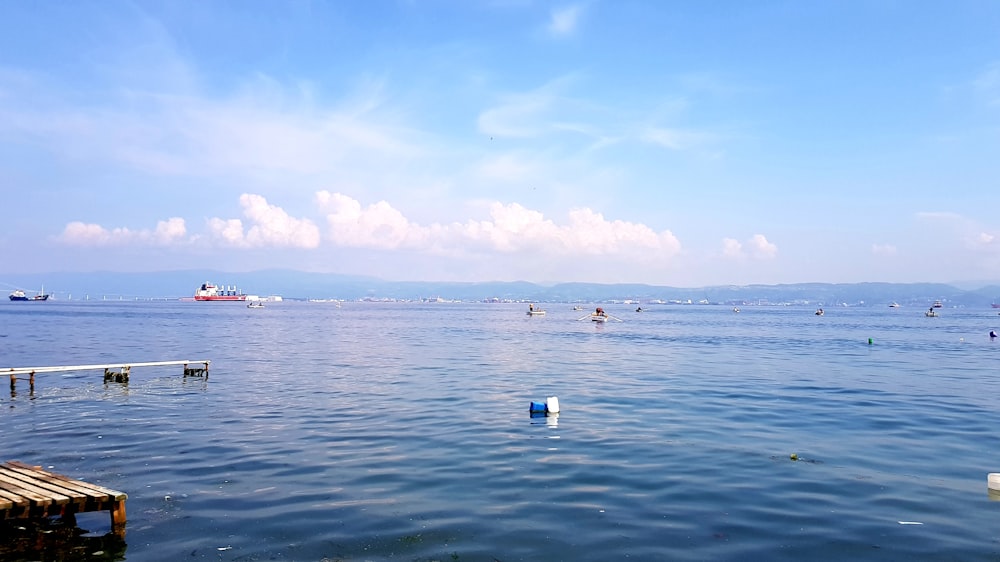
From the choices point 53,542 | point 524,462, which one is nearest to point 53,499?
point 53,542

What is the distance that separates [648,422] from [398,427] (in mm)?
9885

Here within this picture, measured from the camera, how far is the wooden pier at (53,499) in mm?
13141

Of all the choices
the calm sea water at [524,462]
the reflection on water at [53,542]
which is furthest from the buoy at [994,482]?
the reflection on water at [53,542]

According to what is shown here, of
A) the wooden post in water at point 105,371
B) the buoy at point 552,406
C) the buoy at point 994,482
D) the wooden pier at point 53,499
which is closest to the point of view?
the wooden pier at point 53,499

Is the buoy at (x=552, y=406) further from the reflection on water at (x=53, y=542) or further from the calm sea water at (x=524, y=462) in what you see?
the reflection on water at (x=53, y=542)

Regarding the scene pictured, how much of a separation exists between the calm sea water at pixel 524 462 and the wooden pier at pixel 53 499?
645 mm

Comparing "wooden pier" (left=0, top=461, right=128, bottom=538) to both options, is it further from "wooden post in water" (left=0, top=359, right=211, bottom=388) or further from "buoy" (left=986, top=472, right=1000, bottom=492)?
"wooden post in water" (left=0, top=359, right=211, bottom=388)

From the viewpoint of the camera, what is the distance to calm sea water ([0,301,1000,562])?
44.8 ft

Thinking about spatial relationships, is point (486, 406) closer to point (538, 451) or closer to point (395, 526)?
point (538, 451)

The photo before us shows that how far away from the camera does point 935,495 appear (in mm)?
16812

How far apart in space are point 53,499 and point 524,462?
1183cm

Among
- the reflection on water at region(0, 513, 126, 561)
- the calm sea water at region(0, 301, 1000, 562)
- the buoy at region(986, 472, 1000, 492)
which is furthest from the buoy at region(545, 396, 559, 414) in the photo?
the reflection on water at region(0, 513, 126, 561)

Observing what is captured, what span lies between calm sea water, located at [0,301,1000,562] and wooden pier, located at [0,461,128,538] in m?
0.64

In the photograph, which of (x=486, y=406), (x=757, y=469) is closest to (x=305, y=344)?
(x=486, y=406)
